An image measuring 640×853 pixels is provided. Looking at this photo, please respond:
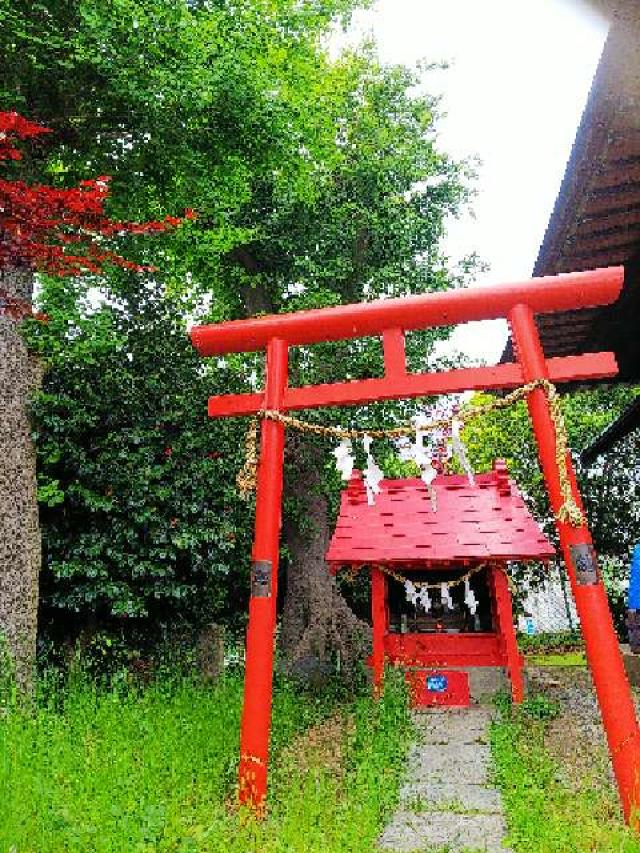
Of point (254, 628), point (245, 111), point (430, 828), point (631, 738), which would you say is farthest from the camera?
point (245, 111)

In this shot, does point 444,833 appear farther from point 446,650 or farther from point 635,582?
point 635,582

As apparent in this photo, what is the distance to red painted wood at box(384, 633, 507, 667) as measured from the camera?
9719mm

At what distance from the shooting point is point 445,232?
13047 mm

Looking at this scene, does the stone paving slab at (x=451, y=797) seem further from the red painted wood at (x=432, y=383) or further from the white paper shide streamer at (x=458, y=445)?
the red painted wood at (x=432, y=383)

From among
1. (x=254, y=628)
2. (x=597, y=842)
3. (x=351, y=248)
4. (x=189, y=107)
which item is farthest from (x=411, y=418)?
(x=597, y=842)

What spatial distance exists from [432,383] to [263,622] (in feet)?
7.91

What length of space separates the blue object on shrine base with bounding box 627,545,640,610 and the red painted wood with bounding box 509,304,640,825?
15.9 ft

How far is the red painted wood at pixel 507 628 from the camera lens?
29.9 feet

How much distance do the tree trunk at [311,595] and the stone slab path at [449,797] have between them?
2696 millimetres

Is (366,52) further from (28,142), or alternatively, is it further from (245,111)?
(28,142)

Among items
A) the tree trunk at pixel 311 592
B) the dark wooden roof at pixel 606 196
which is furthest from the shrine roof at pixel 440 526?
the dark wooden roof at pixel 606 196

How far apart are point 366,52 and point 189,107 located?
25.7ft

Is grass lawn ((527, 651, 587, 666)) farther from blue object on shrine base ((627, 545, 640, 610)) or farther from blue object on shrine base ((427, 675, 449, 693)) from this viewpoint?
blue object on shrine base ((427, 675, 449, 693))

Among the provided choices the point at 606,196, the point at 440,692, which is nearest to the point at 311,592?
the point at 440,692
